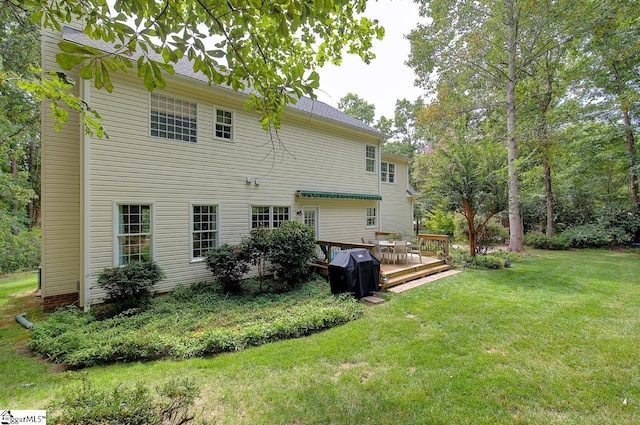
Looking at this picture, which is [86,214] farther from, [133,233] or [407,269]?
[407,269]

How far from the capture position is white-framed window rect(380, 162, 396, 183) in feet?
50.6

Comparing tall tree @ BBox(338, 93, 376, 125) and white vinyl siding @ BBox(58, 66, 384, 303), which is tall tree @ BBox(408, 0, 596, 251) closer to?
white vinyl siding @ BBox(58, 66, 384, 303)

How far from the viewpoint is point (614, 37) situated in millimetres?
10977

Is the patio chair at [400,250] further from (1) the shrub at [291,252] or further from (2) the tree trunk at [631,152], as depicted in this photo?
(2) the tree trunk at [631,152]

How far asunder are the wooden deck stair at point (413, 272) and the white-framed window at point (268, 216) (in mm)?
3795

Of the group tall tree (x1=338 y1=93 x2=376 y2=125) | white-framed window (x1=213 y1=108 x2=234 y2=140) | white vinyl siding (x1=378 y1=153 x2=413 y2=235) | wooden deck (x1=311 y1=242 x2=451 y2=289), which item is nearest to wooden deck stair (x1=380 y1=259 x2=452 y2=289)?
wooden deck (x1=311 y1=242 x2=451 y2=289)

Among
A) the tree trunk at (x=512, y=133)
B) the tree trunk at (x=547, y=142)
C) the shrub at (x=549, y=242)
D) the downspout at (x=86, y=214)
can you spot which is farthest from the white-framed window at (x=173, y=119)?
the shrub at (x=549, y=242)

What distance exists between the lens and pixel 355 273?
684cm

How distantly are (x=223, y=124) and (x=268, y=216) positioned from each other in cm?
328

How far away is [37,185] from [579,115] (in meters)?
34.6

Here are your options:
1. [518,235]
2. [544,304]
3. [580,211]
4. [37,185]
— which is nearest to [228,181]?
[544,304]

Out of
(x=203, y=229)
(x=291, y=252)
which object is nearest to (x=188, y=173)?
(x=203, y=229)

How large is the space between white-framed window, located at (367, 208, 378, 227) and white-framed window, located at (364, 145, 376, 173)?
6.34 feet

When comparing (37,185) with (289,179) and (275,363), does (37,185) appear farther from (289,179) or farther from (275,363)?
(275,363)
